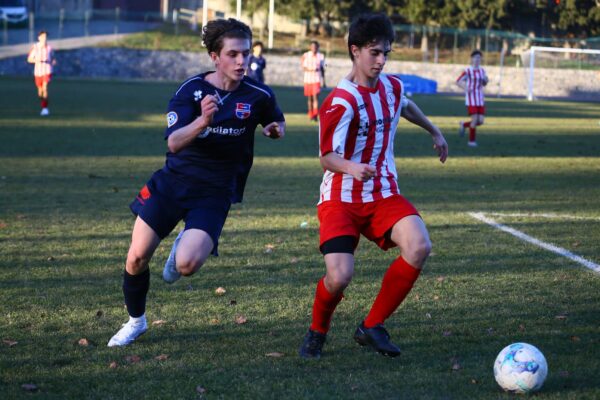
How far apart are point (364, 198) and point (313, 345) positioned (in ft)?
2.97

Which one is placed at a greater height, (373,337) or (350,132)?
(350,132)

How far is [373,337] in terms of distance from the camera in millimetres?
5445

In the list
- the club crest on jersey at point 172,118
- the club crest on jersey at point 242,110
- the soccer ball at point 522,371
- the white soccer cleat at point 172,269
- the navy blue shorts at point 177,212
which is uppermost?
the club crest on jersey at point 242,110

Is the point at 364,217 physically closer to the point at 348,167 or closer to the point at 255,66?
the point at 348,167

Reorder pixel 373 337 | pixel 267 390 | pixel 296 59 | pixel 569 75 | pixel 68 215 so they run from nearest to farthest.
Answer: pixel 267 390
pixel 373 337
pixel 68 215
pixel 569 75
pixel 296 59

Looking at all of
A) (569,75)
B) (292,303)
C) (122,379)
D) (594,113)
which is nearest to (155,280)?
(292,303)

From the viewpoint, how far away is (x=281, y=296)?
6.92 metres

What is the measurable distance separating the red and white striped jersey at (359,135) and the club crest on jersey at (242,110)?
0.49 metres

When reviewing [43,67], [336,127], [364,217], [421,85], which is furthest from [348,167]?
[421,85]

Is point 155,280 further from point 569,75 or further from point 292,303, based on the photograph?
point 569,75

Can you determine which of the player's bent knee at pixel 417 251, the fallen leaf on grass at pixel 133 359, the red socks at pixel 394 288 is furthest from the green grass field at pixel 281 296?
the player's bent knee at pixel 417 251

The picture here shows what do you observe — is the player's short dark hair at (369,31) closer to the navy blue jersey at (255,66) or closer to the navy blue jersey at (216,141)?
the navy blue jersey at (216,141)

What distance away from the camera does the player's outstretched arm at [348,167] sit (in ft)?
16.7

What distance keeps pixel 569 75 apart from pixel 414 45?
45.9 ft
